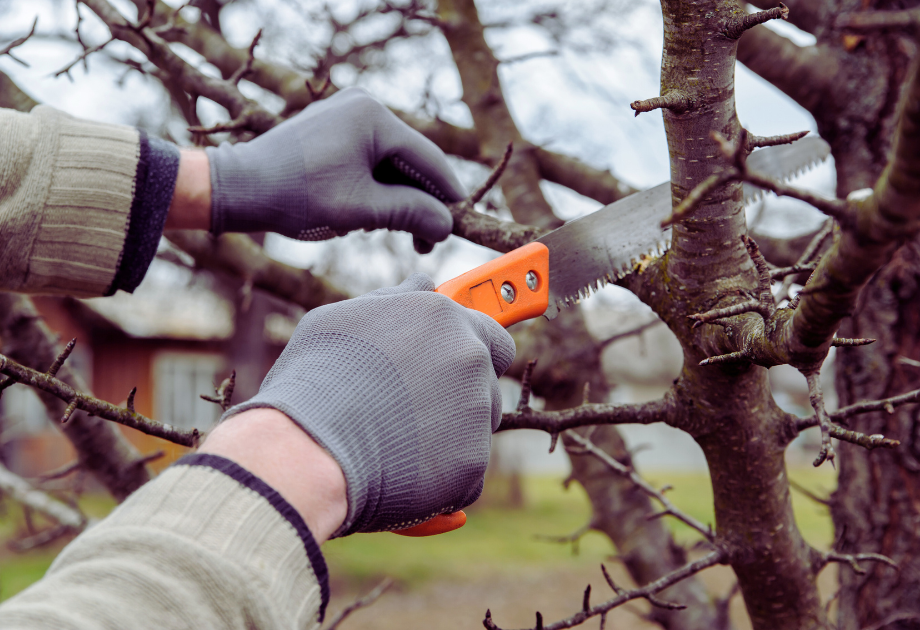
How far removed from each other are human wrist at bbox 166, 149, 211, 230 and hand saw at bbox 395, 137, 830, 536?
0.73m

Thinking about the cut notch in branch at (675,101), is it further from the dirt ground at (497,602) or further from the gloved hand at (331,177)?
the dirt ground at (497,602)

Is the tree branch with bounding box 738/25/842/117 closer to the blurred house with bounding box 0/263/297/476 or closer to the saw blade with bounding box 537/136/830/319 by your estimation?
the saw blade with bounding box 537/136/830/319

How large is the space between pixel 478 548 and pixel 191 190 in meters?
11.0

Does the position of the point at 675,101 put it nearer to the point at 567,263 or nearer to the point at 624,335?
the point at 567,263

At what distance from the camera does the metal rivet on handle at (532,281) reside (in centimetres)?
168

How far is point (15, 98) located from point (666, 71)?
2.35 metres

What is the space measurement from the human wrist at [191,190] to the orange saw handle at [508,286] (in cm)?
72

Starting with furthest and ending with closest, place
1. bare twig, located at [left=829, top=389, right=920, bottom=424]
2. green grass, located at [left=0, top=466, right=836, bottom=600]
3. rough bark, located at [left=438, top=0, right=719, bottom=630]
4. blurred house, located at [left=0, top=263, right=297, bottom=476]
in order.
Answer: blurred house, located at [left=0, top=263, right=297, bottom=476] → green grass, located at [left=0, top=466, right=836, bottom=600] → rough bark, located at [left=438, top=0, right=719, bottom=630] → bare twig, located at [left=829, top=389, right=920, bottom=424]

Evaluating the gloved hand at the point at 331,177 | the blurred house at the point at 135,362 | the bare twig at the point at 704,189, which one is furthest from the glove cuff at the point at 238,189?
the blurred house at the point at 135,362

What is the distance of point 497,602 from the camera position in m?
8.84

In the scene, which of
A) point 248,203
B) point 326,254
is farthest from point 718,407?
point 326,254

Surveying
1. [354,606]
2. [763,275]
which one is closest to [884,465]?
[763,275]

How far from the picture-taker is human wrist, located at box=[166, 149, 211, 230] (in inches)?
69.3

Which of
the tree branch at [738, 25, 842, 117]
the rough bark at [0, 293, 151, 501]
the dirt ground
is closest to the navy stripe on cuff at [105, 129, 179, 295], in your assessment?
the rough bark at [0, 293, 151, 501]
